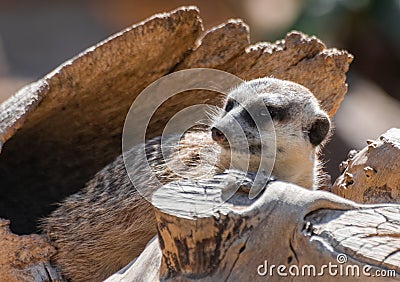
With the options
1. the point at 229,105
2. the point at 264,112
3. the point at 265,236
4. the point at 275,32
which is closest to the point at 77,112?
the point at 229,105

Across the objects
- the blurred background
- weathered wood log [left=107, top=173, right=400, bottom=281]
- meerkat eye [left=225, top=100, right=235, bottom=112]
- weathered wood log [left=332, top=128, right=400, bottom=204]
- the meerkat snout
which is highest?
the blurred background

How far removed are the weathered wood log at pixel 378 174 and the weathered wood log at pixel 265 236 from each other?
2.29 feet

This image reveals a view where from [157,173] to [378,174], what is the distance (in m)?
0.74

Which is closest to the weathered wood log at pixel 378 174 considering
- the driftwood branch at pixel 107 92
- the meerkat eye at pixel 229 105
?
the meerkat eye at pixel 229 105

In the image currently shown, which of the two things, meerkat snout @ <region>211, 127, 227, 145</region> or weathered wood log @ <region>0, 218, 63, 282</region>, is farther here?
weathered wood log @ <region>0, 218, 63, 282</region>

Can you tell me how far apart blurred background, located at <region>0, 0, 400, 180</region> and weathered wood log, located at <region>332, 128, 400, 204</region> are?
11.7 ft

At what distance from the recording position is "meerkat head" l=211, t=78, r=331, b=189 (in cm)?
219

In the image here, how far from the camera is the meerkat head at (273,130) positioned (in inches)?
86.1

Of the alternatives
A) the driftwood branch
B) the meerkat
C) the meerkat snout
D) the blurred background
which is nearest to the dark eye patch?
the meerkat

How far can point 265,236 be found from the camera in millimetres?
1645

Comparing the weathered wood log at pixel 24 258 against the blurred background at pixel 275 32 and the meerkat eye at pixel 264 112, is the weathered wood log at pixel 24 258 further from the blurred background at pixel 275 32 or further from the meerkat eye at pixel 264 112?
the blurred background at pixel 275 32

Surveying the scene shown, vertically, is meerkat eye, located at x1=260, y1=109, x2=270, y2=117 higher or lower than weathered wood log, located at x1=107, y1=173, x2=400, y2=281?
higher

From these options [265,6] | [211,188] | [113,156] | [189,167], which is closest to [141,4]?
[265,6]

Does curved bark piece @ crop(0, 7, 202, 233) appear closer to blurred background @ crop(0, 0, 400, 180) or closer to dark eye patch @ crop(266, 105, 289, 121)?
dark eye patch @ crop(266, 105, 289, 121)
